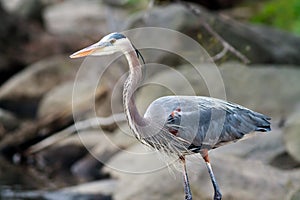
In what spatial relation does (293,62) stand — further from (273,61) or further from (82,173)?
(82,173)

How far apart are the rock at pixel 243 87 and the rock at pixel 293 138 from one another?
1.34 metres

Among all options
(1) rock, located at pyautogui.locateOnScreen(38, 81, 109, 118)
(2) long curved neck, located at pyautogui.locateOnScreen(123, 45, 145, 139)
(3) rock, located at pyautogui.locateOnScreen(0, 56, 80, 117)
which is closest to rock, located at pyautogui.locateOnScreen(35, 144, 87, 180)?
(1) rock, located at pyautogui.locateOnScreen(38, 81, 109, 118)

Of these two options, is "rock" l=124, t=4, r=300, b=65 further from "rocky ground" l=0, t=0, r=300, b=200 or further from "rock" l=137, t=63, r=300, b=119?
"rock" l=137, t=63, r=300, b=119

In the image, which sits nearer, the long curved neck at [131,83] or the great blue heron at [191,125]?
the long curved neck at [131,83]

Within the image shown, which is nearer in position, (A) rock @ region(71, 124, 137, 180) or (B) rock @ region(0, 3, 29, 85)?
(A) rock @ region(71, 124, 137, 180)

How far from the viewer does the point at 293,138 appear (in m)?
A: 8.91

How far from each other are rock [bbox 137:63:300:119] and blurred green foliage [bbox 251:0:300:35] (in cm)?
314

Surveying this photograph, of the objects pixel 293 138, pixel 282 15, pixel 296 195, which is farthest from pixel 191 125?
pixel 282 15

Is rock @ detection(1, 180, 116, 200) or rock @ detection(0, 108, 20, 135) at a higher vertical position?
rock @ detection(1, 180, 116, 200)

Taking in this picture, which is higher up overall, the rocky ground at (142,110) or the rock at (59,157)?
the rocky ground at (142,110)

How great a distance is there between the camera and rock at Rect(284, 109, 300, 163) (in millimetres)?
8805

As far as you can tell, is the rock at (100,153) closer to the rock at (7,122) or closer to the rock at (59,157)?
the rock at (59,157)

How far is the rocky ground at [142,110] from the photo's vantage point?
816 centimetres

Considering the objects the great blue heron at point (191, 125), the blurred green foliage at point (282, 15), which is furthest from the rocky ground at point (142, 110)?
the blurred green foliage at point (282, 15)
